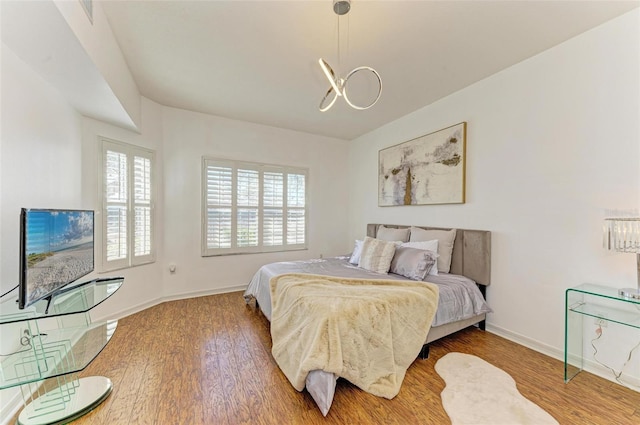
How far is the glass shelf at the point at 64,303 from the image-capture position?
1493mm

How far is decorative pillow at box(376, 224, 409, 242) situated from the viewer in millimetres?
3537

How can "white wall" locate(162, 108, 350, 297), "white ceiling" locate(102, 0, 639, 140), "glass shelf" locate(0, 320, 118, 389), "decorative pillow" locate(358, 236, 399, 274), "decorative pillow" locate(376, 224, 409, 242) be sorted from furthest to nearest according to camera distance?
"white wall" locate(162, 108, 350, 297) < "decorative pillow" locate(376, 224, 409, 242) < "decorative pillow" locate(358, 236, 399, 274) < "white ceiling" locate(102, 0, 639, 140) < "glass shelf" locate(0, 320, 118, 389)

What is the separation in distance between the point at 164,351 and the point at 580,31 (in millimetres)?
4557

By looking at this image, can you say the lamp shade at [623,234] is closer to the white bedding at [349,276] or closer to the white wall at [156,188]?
the white bedding at [349,276]

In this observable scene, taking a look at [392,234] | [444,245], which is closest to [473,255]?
[444,245]

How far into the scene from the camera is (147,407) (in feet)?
5.51

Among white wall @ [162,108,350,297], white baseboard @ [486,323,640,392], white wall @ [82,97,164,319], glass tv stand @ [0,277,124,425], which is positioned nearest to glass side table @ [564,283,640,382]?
white baseboard @ [486,323,640,392]

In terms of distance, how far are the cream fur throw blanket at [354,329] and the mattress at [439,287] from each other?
0.20 meters

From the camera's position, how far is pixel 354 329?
181cm

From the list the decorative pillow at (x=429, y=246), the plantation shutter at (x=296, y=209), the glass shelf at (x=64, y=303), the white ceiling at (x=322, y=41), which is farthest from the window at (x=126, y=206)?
the decorative pillow at (x=429, y=246)

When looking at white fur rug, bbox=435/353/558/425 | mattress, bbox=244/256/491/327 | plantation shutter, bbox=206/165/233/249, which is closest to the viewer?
white fur rug, bbox=435/353/558/425

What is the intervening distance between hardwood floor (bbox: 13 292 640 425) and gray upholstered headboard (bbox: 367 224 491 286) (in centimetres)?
62

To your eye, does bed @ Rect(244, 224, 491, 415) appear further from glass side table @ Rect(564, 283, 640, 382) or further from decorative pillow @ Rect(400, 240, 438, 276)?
glass side table @ Rect(564, 283, 640, 382)

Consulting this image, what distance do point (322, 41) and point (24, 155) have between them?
8.00 ft
